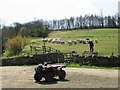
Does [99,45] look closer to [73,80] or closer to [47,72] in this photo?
[73,80]

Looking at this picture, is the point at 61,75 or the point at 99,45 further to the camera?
the point at 99,45

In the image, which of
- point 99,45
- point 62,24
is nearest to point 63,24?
point 62,24

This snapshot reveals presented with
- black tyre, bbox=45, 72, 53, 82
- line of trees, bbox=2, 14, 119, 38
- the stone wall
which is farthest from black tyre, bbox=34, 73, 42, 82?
line of trees, bbox=2, 14, 119, 38

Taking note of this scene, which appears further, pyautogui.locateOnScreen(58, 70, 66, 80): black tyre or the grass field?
the grass field

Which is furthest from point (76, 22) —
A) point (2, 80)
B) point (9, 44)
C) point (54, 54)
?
point (2, 80)

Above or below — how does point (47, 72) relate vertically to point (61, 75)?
above

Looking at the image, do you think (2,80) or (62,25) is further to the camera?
(62,25)

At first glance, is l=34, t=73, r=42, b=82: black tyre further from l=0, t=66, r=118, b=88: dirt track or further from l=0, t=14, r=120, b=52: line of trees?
l=0, t=14, r=120, b=52: line of trees

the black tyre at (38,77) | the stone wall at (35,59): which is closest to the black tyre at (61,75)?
the black tyre at (38,77)

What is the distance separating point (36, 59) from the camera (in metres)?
33.6

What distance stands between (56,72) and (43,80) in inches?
41.5

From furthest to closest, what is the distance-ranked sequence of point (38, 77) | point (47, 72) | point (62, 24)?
point (62, 24) < point (38, 77) < point (47, 72)

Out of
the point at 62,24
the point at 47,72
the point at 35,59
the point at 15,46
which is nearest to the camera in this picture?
the point at 47,72

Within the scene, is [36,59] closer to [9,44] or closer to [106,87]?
[106,87]
